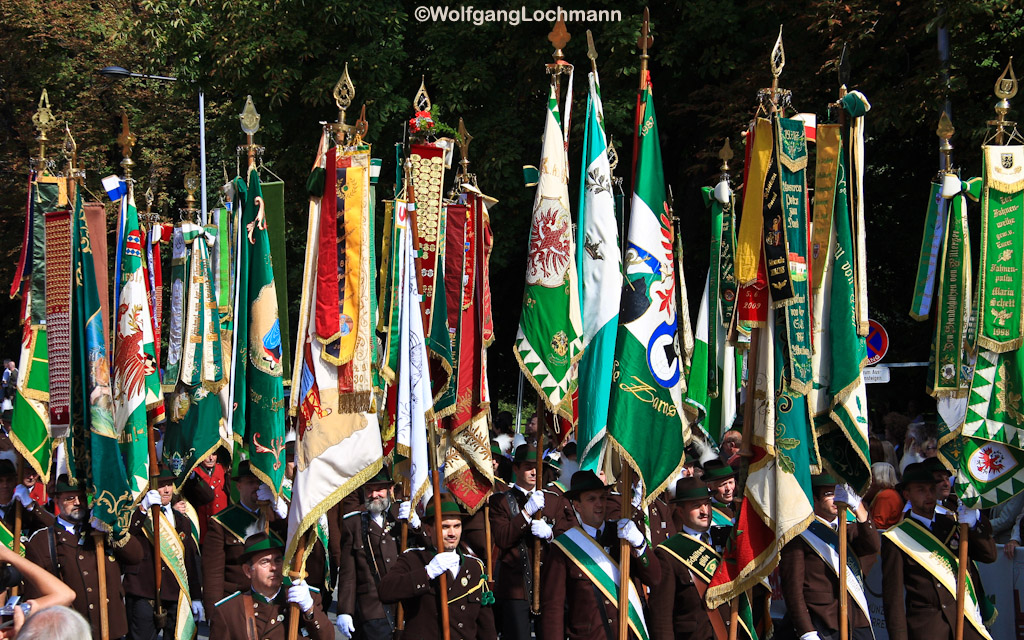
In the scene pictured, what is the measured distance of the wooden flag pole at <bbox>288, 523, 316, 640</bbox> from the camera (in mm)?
6883

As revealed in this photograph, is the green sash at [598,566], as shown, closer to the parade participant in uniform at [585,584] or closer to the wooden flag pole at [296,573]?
the parade participant in uniform at [585,584]

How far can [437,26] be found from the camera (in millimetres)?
17578

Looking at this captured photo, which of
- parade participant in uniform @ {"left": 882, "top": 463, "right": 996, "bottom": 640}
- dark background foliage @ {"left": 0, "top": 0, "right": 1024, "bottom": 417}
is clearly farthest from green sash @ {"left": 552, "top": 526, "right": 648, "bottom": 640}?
dark background foliage @ {"left": 0, "top": 0, "right": 1024, "bottom": 417}

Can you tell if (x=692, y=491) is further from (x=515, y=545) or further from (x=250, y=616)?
(x=250, y=616)

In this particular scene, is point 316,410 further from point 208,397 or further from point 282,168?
point 282,168

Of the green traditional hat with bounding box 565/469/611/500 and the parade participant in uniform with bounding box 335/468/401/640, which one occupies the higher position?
the green traditional hat with bounding box 565/469/611/500

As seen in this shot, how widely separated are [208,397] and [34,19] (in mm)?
18806

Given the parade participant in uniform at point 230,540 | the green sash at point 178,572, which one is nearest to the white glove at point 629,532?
the parade participant in uniform at point 230,540

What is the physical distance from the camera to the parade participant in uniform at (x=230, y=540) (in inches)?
360

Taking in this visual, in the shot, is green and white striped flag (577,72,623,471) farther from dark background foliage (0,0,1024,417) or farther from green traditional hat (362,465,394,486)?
dark background foliage (0,0,1024,417)

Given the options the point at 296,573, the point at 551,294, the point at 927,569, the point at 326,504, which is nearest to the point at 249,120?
the point at 551,294

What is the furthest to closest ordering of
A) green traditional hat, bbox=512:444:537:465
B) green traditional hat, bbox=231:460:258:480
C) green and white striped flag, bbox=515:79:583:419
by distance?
green traditional hat, bbox=512:444:537:465 < green traditional hat, bbox=231:460:258:480 < green and white striped flag, bbox=515:79:583:419
